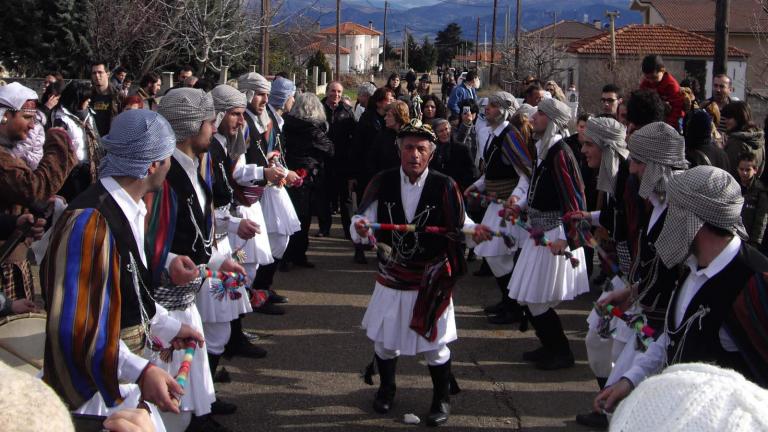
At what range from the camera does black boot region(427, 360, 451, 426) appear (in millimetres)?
5582

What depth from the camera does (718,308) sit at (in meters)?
3.27

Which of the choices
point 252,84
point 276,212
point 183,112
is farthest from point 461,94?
point 183,112

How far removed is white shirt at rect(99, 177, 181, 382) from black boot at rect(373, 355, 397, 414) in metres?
2.23

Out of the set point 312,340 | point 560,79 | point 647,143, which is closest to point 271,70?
point 560,79

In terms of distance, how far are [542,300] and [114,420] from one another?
4.53 m

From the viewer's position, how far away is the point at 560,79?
51.3 m

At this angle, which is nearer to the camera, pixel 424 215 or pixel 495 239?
pixel 424 215

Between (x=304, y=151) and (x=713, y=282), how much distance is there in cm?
690

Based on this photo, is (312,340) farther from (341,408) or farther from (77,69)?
(77,69)

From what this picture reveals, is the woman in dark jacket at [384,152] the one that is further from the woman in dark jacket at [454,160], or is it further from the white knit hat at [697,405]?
the white knit hat at [697,405]

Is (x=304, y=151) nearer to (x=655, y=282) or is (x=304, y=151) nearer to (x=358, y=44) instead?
(x=655, y=282)

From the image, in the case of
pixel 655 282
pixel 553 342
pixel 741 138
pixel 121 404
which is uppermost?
pixel 741 138

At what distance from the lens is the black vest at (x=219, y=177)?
18.6 ft

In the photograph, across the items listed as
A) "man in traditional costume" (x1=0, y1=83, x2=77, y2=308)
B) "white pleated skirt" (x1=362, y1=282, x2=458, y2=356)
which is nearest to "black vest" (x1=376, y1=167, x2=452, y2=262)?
"white pleated skirt" (x1=362, y1=282, x2=458, y2=356)
